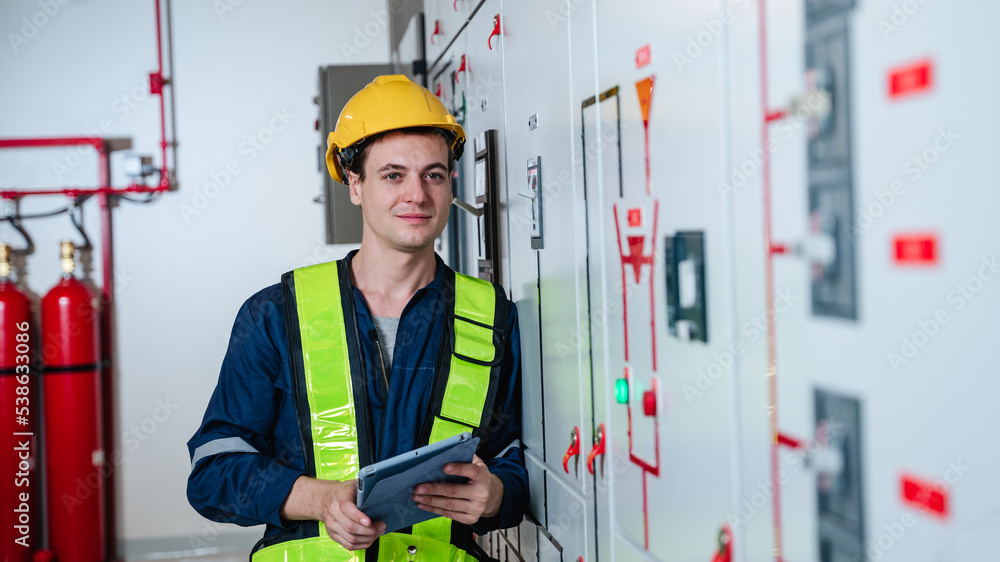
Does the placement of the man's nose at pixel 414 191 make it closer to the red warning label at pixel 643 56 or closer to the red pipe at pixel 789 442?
the red warning label at pixel 643 56

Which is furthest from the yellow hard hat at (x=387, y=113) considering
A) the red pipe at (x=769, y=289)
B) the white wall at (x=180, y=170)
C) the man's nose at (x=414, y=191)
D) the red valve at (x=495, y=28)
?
the white wall at (x=180, y=170)

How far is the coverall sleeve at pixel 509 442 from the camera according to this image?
157 centimetres

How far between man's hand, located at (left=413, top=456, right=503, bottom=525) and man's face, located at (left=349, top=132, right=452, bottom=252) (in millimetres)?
482

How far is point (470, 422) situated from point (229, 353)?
20.2 inches

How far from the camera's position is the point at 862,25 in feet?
2.02

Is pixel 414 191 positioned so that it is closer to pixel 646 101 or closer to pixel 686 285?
pixel 646 101

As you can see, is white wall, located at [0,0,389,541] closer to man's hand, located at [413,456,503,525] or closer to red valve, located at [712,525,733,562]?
man's hand, located at [413,456,503,525]

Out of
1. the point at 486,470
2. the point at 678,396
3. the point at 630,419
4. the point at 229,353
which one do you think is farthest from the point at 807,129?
the point at 229,353

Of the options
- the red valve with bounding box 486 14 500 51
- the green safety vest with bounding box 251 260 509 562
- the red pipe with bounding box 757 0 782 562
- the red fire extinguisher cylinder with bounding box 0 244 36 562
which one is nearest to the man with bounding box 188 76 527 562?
the green safety vest with bounding box 251 260 509 562

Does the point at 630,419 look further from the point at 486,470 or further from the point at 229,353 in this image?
the point at 229,353

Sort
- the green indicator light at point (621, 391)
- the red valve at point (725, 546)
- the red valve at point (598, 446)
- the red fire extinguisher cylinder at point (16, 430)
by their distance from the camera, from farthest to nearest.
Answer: the red fire extinguisher cylinder at point (16, 430) < the red valve at point (598, 446) < the green indicator light at point (621, 391) < the red valve at point (725, 546)

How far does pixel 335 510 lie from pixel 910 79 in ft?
3.61

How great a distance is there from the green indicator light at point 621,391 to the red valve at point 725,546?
0.30m

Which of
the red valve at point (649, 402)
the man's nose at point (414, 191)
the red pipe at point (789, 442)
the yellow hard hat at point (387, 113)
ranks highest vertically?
the yellow hard hat at point (387, 113)
